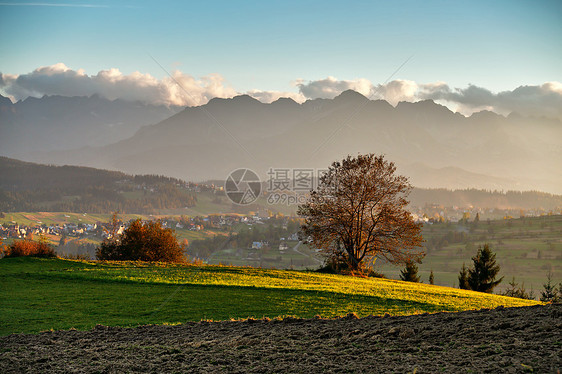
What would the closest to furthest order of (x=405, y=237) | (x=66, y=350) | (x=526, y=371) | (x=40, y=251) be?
(x=526, y=371), (x=66, y=350), (x=405, y=237), (x=40, y=251)

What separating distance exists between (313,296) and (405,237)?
17.0m

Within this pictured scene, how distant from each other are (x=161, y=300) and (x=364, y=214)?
21122 millimetres

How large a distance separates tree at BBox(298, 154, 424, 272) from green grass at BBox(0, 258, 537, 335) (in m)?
8.30

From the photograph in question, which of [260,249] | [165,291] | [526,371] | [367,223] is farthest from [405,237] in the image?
[260,249]

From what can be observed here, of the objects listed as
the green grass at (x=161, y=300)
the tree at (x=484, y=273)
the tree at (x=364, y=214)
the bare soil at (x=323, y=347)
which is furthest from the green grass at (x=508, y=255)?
the bare soil at (x=323, y=347)

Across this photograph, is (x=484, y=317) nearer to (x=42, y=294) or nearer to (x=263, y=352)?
(x=263, y=352)

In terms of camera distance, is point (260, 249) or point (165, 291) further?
point (260, 249)

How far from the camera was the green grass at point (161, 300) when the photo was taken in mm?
14156

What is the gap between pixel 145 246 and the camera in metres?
41.0

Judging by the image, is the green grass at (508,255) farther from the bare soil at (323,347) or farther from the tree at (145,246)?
the bare soil at (323,347)

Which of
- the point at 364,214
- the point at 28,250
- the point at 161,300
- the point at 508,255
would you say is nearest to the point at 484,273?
the point at 364,214

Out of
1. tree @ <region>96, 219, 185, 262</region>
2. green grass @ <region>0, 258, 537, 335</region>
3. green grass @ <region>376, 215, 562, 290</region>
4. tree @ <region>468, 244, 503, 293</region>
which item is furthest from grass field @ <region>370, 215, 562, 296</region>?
green grass @ <region>0, 258, 537, 335</region>

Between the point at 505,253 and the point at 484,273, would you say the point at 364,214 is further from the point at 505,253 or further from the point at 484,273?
the point at 505,253

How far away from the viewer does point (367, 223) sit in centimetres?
3491
